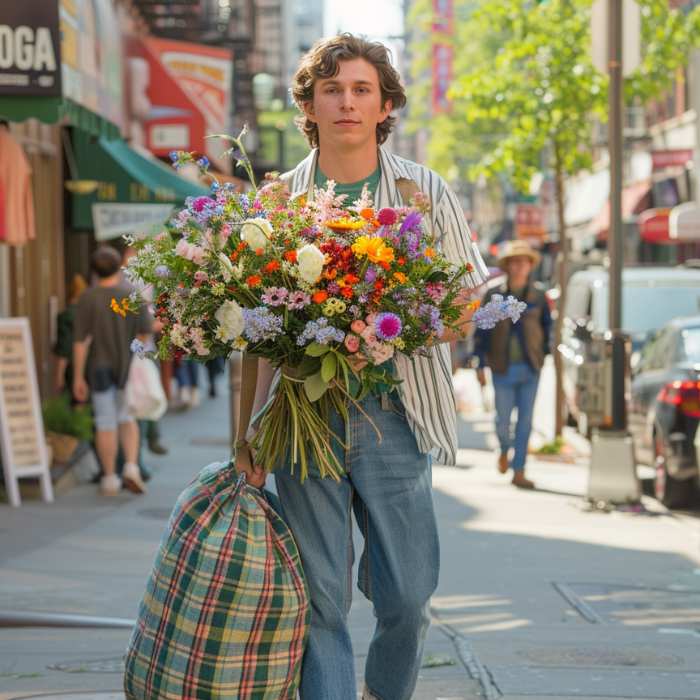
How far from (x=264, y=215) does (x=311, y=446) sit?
0.59m

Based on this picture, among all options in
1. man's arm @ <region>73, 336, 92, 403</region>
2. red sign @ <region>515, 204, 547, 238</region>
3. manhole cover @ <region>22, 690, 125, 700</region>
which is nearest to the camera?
manhole cover @ <region>22, 690, 125, 700</region>

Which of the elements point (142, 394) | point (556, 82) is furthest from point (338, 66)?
point (556, 82)

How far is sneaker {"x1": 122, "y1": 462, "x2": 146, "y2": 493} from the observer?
1234 centimetres

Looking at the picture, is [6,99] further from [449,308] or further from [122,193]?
[122,193]

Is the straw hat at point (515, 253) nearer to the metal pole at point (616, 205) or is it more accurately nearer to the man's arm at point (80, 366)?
the metal pole at point (616, 205)

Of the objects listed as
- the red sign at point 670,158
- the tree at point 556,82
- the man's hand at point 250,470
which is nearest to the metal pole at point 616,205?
the tree at point 556,82

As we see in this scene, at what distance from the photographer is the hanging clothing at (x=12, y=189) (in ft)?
39.3

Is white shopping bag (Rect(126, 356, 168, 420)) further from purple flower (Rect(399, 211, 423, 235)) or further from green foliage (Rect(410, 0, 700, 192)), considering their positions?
purple flower (Rect(399, 211, 423, 235))

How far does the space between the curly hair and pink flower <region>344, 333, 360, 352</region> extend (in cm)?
79

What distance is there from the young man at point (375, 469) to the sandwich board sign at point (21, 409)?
749cm

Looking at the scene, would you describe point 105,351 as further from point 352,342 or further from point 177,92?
point 177,92

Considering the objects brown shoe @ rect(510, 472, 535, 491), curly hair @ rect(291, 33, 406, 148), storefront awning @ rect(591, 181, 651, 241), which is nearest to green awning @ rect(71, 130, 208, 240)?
brown shoe @ rect(510, 472, 535, 491)

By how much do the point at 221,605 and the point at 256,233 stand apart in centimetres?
90

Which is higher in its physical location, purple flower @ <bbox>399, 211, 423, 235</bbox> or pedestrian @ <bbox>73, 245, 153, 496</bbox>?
purple flower @ <bbox>399, 211, 423, 235</bbox>
